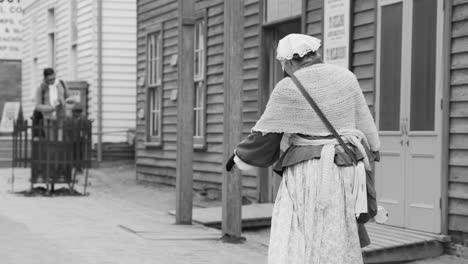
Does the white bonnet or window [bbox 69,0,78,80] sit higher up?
window [bbox 69,0,78,80]

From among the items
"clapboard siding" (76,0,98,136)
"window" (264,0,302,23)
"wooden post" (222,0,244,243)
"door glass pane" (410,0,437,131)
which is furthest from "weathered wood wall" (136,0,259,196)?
"clapboard siding" (76,0,98,136)

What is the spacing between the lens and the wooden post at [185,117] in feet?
33.4

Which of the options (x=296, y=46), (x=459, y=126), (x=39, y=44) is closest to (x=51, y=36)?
(x=39, y=44)

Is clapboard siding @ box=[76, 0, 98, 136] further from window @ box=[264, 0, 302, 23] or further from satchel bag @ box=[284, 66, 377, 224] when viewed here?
satchel bag @ box=[284, 66, 377, 224]

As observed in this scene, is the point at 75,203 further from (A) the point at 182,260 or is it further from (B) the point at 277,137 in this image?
(B) the point at 277,137

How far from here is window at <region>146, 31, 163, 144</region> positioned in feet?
56.4

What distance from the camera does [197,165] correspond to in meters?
14.9

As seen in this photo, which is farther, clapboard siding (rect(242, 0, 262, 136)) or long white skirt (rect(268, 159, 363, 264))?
clapboard siding (rect(242, 0, 262, 136))

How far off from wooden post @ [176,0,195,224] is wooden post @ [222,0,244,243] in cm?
120

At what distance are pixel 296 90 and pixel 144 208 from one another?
303 inches

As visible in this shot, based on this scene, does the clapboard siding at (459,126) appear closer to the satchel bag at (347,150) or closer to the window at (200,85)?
the satchel bag at (347,150)

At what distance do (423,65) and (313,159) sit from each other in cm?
413

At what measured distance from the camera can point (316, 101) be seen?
506cm

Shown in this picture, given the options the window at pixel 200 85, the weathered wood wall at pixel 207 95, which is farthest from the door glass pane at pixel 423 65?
the window at pixel 200 85
